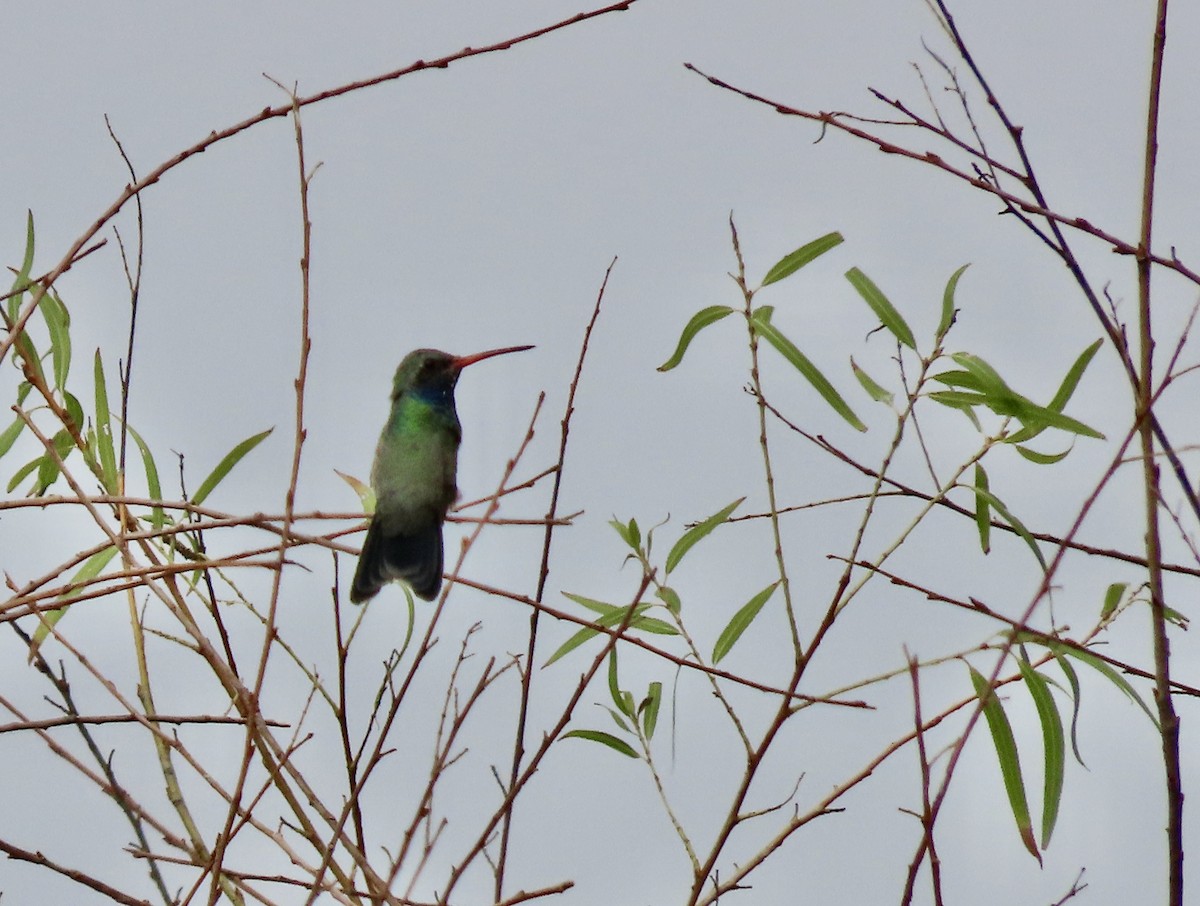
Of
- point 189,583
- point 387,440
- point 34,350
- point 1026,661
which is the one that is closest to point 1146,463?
point 1026,661

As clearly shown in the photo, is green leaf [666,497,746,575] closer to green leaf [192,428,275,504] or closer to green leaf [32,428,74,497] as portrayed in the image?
green leaf [192,428,275,504]

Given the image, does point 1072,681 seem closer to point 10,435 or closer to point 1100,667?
point 1100,667

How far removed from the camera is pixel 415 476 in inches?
163

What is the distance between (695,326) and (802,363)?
250mm

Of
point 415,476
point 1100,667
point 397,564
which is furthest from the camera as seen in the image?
point 415,476

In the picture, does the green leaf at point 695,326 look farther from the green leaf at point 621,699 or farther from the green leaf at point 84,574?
the green leaf at point 84,574

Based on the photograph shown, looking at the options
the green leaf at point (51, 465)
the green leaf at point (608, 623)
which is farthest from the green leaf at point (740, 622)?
the green leaf at point (51, 465)

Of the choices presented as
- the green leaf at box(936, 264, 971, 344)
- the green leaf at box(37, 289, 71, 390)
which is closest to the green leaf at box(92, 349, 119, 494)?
the green leaf at box(37, 289, 71, 390)

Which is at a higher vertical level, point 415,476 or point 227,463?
point 415,476

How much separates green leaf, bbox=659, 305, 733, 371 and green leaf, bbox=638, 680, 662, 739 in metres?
0.71

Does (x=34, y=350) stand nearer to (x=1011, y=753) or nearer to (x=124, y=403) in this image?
(x=124, y=403)

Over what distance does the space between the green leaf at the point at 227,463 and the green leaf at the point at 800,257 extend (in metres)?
1.13

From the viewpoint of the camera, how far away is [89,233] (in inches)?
98.3

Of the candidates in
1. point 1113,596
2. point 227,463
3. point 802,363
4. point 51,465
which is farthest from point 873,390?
point 51,465
